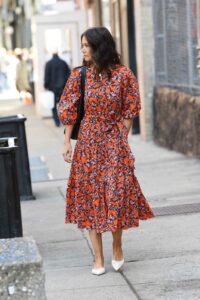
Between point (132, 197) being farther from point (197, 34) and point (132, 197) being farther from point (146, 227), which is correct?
point (197, 34)

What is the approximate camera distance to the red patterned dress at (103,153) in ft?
20.6

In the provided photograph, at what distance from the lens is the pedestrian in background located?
21734mm

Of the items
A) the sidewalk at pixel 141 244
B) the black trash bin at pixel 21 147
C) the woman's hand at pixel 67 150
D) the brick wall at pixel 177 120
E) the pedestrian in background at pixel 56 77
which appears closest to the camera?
the sidewalk at pixel 141 244

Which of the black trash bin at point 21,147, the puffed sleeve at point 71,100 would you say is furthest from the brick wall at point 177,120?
the puffed sleeve at point 71,100

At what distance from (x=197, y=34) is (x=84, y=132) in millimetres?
7101

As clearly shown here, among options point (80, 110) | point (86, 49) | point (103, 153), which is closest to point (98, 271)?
point (103, 153)

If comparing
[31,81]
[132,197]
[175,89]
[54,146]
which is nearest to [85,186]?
[132,197]

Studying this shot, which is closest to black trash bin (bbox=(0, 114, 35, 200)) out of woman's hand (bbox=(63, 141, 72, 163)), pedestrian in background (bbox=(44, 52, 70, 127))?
woman's hand (bbox=(63, 141, 72, 163))

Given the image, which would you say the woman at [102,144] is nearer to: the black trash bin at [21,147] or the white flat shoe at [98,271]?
the white flat shoe at [98,271]

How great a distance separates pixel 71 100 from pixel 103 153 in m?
0.44

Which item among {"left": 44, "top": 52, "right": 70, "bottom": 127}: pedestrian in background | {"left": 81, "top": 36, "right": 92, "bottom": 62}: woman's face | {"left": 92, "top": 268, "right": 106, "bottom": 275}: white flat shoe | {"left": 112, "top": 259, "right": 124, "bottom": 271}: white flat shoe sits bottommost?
{"left": 44, "top": 52, "right": 70, "bottom": 127}: pedestrian in background

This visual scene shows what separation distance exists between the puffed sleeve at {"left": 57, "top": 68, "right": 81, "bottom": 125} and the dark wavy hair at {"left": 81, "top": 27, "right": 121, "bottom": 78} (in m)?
0.18

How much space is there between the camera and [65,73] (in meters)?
22.0

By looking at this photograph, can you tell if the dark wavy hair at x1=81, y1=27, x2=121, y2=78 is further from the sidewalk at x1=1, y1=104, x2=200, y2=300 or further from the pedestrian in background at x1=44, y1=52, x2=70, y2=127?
the pedestrian in background at x1=44, y1=52, x2=70, y2=127
